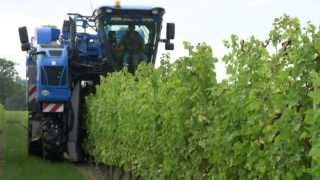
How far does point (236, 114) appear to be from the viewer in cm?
→ 661

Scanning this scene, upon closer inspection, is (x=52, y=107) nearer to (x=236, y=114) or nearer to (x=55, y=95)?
(x=55, y=95)

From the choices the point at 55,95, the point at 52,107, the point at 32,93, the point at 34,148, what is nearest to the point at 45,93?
the point at 55,95

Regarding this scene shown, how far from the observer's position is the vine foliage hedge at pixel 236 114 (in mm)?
5184

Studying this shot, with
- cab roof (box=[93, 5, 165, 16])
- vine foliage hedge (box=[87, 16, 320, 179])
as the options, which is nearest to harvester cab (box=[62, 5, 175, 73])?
cab roof (box=[93, 5, 165, 16])

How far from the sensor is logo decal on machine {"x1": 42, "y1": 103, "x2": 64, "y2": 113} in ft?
61.1

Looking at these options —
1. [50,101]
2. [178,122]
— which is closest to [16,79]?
[50,101]

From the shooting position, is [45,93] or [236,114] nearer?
[236,114]

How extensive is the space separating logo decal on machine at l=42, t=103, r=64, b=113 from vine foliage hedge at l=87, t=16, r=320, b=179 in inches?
259

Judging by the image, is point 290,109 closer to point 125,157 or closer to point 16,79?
point 125,157

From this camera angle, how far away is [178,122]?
879 cm

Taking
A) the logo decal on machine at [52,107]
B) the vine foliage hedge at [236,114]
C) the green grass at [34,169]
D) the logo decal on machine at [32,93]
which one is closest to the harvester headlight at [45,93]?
the logo decal on machine at [52,107]

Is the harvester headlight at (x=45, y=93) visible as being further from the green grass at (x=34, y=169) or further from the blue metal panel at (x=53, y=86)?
the green grass at (x=34, y=169)

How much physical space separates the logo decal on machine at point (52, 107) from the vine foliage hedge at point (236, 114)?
21.6 feet

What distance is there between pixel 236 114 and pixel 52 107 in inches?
494
